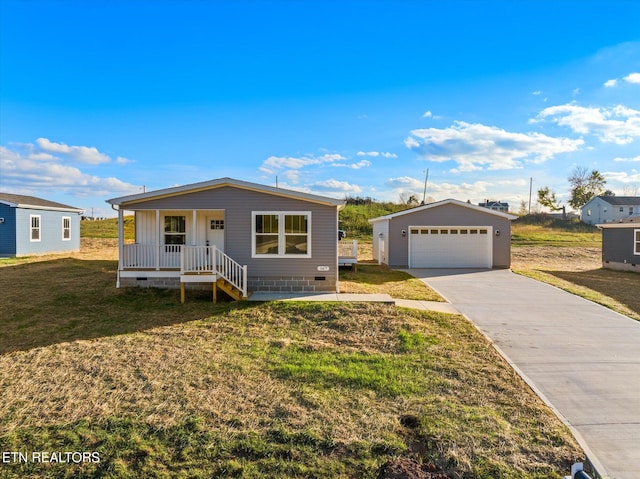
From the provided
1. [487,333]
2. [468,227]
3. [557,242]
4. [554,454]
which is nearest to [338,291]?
[487,333]

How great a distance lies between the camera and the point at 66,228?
872 inches

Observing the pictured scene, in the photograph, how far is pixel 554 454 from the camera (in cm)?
396

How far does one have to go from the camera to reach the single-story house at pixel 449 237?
17.5 meters

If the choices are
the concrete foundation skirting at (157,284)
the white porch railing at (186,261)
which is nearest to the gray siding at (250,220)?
the white porch railing at (186,261)

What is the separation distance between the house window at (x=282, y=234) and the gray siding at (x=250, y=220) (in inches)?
6.2

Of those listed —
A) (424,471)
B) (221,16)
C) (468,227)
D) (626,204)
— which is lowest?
(424,471)

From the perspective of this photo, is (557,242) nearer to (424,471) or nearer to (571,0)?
(571,0)

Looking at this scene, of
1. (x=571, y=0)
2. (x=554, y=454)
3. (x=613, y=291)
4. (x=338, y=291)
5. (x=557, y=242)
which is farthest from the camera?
(x=557, y=242)

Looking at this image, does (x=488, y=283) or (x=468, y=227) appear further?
(x=468, y=227)

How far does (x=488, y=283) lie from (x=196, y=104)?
14458mm

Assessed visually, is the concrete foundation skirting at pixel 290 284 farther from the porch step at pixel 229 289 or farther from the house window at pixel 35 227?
the house window at pixel 35 227

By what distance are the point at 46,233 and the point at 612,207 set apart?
5921 centimetres

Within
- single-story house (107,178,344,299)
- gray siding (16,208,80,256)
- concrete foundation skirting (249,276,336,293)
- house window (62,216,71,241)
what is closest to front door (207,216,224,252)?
single-story house (107,178,344,299)

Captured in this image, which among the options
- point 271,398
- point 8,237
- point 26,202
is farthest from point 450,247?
point 8,237
